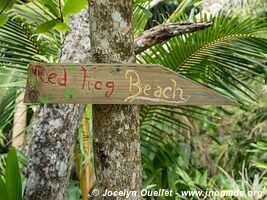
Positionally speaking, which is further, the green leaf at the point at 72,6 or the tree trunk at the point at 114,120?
the tree trunk at the point at 114,120

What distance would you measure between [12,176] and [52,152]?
138 mm

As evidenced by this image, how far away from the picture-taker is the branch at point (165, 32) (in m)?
1.18

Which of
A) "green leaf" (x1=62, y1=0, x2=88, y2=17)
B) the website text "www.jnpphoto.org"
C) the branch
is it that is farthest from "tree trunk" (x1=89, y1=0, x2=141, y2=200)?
the branch

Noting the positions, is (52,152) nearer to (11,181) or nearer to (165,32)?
(11,181)

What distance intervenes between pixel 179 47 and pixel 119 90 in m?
0.93

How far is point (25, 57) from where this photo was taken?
1.78 m

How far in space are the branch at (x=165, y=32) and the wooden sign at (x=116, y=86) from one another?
0.32 metres

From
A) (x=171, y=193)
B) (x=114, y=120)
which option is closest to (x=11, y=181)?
(x=114, y=120)

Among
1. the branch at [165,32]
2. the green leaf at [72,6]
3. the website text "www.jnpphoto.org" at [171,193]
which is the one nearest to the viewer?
the green leaf at [72,6]

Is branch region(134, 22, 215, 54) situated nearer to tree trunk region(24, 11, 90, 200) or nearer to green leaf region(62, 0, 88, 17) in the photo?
tree trunk region(24, 11, 90, 200)

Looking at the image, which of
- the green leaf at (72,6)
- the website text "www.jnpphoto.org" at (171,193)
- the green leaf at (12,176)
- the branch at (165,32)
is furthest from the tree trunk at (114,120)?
the green leaf at (12,176)

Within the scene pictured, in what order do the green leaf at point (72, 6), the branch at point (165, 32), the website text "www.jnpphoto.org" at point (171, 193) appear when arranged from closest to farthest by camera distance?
1. the green leaf at point (72, 6)
2. the website text "www.jnpphoto.org" at point (171, 193)
3. the branch at point (165, 32)

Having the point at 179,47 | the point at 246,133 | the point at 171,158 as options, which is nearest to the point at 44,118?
the point at 179,47

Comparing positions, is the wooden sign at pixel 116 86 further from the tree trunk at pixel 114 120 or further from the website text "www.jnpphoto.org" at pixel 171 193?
the website text "www.jnpphoto.org" at pixel 171 193
